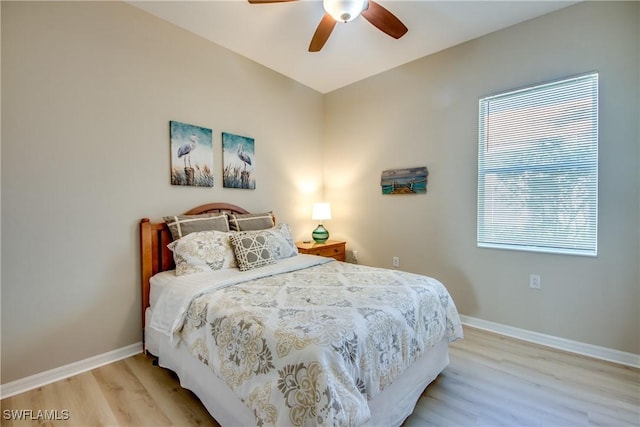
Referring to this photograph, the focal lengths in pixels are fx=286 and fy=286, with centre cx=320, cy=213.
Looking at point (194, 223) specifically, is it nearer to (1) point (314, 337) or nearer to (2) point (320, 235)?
(2) point (320, 235)

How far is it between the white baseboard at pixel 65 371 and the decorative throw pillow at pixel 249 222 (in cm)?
127

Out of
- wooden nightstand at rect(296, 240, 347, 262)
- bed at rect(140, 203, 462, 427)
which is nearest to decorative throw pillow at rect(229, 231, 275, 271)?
bed at rect(140, 203, 462, 427)

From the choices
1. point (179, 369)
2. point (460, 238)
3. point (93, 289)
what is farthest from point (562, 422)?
point (93, 289)

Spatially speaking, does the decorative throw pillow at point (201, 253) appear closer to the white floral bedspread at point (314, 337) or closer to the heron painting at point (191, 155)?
the white floral bedspread at point (314, 337)

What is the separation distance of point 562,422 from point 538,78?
2587mm

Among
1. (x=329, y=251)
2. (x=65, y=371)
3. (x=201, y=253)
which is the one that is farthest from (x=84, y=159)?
(x=329, y=251)

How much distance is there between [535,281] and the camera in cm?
254

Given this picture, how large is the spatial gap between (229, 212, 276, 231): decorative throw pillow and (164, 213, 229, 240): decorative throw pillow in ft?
0.27

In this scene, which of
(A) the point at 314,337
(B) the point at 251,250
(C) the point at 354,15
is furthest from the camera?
(B) the point at 251,250

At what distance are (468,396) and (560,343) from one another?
1256 mm

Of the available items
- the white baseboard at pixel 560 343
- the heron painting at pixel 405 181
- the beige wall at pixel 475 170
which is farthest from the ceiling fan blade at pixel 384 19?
the white baseboard at pixel 560 343

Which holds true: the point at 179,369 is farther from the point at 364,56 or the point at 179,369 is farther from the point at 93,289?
the point at 364,56

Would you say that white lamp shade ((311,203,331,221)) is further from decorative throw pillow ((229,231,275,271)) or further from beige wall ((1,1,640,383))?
decorative throw pillow ((229,231,275,271))

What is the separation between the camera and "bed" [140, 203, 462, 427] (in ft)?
3.74
